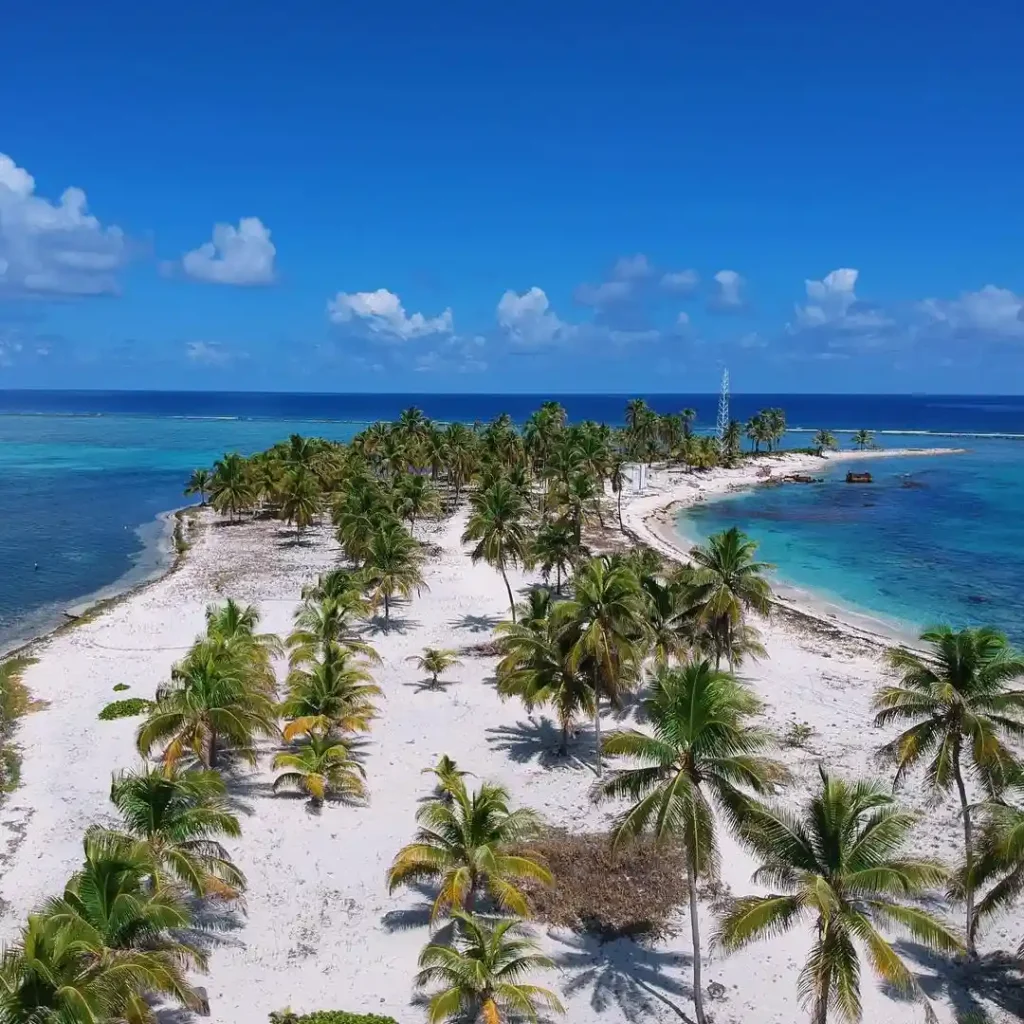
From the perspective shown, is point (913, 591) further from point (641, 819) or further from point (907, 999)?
point (641, 819)

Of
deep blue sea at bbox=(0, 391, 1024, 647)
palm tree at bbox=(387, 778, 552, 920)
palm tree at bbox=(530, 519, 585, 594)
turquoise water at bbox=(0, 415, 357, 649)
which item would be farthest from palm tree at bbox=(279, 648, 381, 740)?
deep blue sea at bbox=(0, 391, 1024, 647)

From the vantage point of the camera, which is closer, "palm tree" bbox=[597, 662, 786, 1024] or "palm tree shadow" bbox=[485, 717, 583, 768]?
"palm tree" bbox=[597, 662, 786, 1024]

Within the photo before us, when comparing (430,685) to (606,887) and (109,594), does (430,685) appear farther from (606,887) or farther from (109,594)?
(109,594)

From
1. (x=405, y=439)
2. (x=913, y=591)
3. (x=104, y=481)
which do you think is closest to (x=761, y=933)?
(x=913, y=591)

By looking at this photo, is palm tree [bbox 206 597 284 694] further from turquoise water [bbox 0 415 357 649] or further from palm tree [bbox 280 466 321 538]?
palm tree [bbox 280 466 321 538]

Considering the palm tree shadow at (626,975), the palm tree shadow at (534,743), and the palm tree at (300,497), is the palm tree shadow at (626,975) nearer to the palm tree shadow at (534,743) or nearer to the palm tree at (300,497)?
the palm tree shadow at (534,743)

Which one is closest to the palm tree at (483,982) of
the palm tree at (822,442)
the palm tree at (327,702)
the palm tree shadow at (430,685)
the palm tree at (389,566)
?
the palm tree at (327,702)
